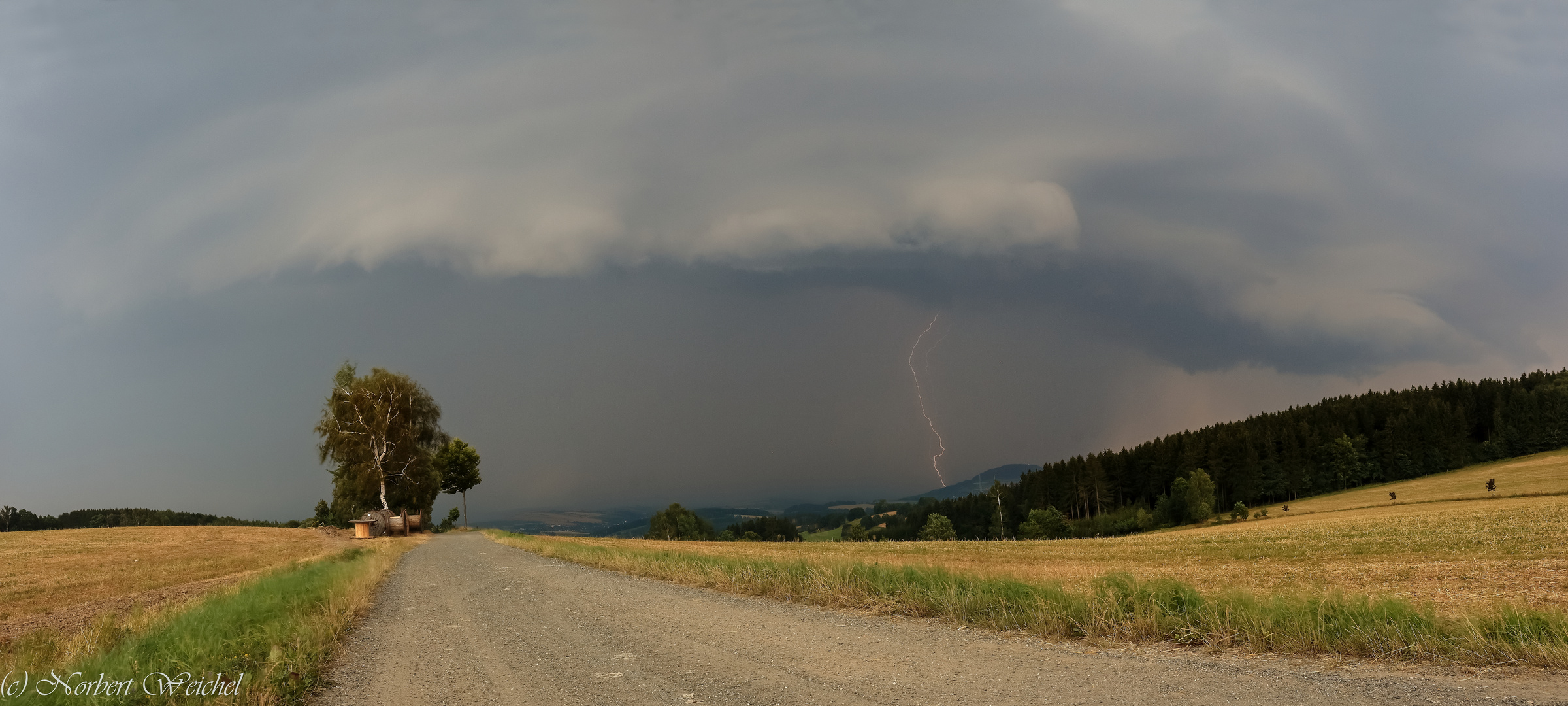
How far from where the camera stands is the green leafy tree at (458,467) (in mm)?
82312

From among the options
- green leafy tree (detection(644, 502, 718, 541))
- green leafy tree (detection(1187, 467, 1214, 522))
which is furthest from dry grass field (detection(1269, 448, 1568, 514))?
green leafy tree (detection(644, 502, 718, 541))

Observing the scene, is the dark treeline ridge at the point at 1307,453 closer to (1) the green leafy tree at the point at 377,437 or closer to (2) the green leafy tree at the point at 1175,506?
(2) the green leafy tree at the point at 1175,506

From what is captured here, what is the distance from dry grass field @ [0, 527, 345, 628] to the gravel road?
41.9ft

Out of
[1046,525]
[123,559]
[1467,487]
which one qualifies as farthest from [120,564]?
[1467,487]

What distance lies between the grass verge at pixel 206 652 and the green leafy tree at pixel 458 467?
Answer: 7296 cm

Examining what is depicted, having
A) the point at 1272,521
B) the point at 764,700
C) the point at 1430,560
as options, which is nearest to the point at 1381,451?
the point at 1272,521

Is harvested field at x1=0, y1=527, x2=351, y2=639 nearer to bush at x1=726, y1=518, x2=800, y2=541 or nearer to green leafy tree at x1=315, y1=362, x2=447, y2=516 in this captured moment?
green leafy tree at x1=315, y1=362, x2=447, y2=516

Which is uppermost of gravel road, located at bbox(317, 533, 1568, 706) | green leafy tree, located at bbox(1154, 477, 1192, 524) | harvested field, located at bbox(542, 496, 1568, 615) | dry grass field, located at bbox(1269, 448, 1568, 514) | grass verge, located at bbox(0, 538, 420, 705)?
grass verge, located at bbox(0, 538, 420, 705)

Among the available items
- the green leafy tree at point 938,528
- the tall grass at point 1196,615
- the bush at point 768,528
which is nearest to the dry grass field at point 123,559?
the tall grass at point 1196,615

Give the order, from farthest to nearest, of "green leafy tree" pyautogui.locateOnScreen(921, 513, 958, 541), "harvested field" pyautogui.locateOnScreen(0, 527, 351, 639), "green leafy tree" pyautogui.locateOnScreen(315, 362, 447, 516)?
1. "green leafy tree" pyautogui.locateOnScreen(921, 513, 958, 541)
2. "green leafy tree" pyautogui.locateOnScreen(315, 362, 447, 516)
3. "harvested field" pyautogui.locateOnScreen(0, 527, 351, 639)

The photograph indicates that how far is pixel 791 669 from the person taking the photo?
7676 millimetres

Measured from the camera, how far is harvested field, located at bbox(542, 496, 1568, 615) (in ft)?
60.6

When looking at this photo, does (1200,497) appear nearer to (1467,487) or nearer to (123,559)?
(1467,487)

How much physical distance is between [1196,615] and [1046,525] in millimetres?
118849
